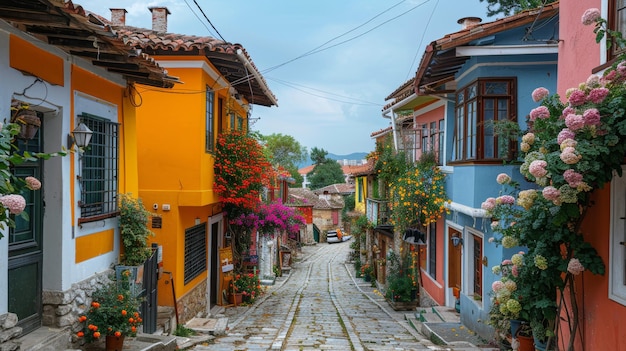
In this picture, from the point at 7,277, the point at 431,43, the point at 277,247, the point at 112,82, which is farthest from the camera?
the point at 277,247

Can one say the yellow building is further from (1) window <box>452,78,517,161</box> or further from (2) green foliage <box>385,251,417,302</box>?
(2) green foliage <box>385,251,417,302</box>

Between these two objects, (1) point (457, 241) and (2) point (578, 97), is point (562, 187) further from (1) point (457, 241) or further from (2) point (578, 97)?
(1) point (457, 241)

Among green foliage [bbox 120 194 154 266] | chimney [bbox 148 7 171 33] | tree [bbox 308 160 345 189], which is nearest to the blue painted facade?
green foliage [bbox 120 194 154 266]

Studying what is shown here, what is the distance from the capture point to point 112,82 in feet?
27.7

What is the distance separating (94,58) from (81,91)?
53cm

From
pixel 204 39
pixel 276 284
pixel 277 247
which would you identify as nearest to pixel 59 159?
pixel 204 39

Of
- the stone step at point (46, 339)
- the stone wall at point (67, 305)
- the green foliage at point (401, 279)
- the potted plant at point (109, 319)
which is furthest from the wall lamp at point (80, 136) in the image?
the green foliage at point (401, 279)

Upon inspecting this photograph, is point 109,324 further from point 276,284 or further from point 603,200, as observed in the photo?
point 276,284

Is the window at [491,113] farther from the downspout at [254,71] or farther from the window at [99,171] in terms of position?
the window at [99,171]

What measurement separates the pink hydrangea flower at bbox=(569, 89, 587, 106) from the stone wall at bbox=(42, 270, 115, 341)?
6416 mm

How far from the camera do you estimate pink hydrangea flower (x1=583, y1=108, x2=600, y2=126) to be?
15.3ft

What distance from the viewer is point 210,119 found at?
12.2 m

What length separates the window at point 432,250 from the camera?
15367 millimetres

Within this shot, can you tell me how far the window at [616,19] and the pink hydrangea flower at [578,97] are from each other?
2.71ft
